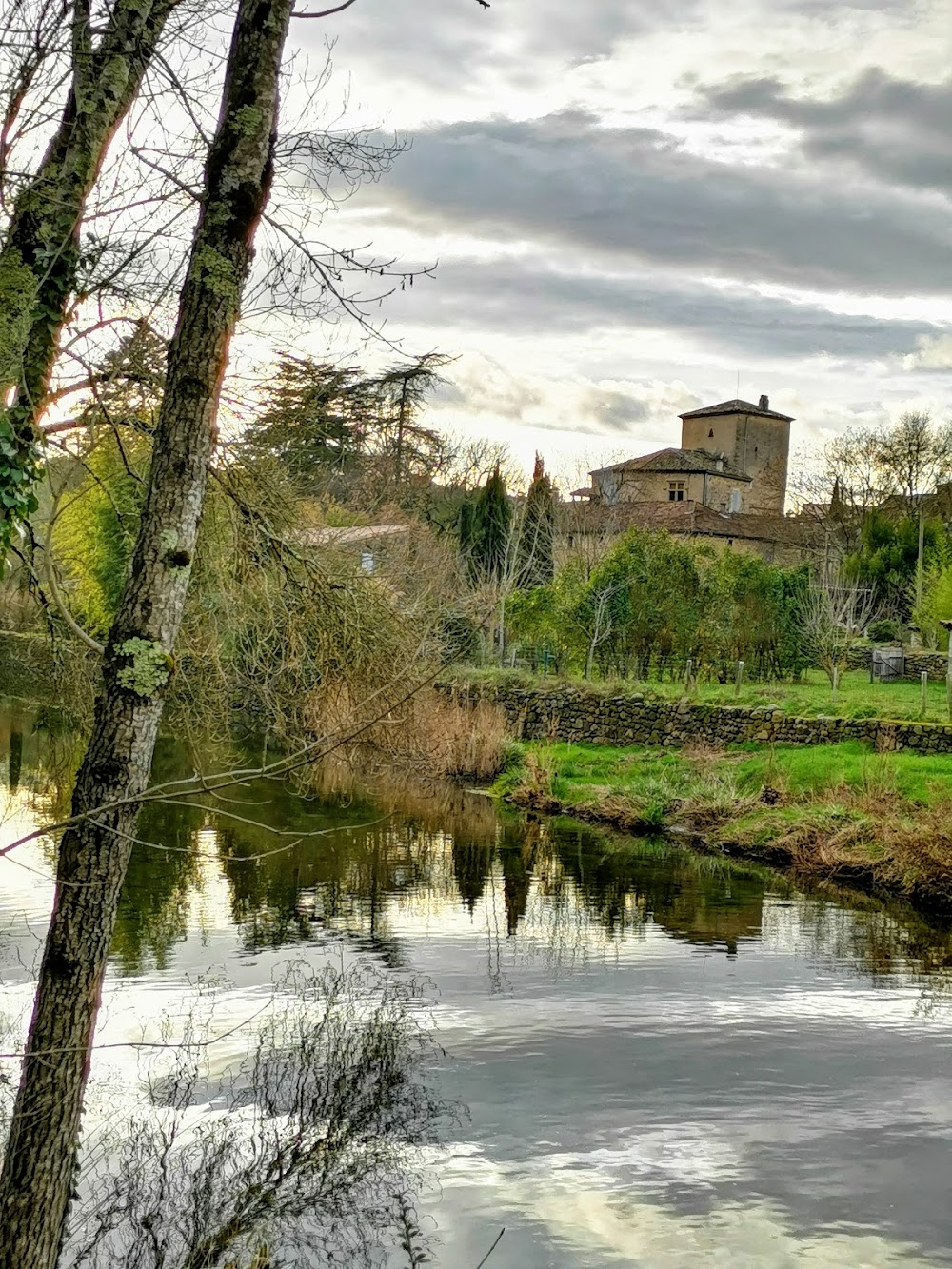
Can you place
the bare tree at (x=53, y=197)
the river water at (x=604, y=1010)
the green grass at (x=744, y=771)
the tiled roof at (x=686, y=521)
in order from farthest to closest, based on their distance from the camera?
the tiled roof at (x=686, y=521) → the green grass at (x=744, y=771) → the river water at (x=604, y=1010) → the bare tree at (x=53, y=197)

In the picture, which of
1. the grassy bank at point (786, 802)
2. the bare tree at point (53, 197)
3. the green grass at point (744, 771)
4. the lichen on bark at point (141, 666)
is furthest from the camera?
the green grass at point (744, 771)

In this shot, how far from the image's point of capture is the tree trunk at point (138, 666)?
15.3 feet

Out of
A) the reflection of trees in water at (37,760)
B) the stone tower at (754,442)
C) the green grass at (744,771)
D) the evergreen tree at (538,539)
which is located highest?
the stone tower at (754,442)

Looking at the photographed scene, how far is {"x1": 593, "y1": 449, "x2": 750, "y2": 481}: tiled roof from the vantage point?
64.2 meters

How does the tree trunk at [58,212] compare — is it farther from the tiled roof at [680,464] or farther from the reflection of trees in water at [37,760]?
the tiled roof at [680,464]

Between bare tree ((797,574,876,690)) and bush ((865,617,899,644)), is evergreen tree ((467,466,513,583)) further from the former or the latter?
bare tree ((797,574,876,690))

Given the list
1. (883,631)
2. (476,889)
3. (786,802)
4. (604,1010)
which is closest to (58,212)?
(604,1010)

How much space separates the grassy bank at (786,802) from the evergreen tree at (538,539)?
18.8 metres

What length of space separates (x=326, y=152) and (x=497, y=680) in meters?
23.4

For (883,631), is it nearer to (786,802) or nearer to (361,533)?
(361,533)

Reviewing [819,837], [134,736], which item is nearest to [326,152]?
[134,736]

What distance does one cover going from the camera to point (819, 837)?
17.3 m

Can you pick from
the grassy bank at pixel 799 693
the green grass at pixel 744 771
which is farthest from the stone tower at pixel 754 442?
the green grass at pixel 744 771

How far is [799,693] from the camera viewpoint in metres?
26.8
